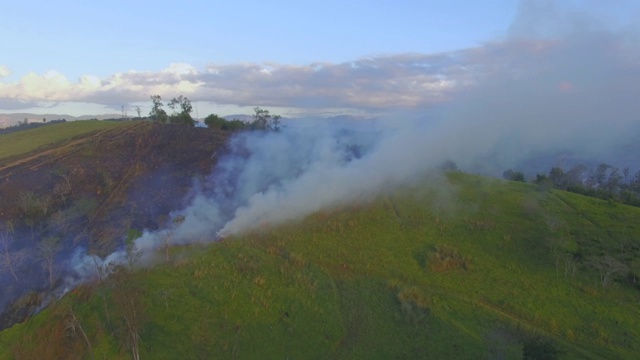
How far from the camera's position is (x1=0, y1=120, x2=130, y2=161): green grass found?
11250cm

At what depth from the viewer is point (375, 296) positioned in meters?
43.5

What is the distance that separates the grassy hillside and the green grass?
84.6 metres

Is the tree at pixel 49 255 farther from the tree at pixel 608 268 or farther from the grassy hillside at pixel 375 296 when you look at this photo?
the tree at pixel 608 268

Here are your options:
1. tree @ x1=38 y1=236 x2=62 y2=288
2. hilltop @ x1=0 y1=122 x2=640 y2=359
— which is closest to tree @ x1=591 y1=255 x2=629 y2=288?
hilltop @ x1=0 y1=122 x2=640 y2=359

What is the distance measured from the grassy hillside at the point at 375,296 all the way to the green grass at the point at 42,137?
8455 centimetres

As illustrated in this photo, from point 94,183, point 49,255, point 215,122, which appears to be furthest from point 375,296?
point 215,122

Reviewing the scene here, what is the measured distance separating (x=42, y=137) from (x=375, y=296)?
389 feet

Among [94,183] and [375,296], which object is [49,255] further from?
[375,296]

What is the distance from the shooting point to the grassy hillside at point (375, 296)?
121 feet

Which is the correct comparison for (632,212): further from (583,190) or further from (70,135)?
(70,135)

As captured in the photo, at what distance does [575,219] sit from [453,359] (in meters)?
34.1

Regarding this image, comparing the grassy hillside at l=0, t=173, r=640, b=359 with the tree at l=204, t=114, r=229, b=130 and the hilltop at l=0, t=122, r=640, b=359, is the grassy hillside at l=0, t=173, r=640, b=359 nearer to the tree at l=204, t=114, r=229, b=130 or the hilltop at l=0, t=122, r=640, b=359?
the hilltop at l=0, t=122, r=640, b=359

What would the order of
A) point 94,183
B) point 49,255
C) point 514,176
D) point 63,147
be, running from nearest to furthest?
point 49,255, point 94,183, point 514,176, point 63,147

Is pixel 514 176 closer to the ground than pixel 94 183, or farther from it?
closer to the ground
